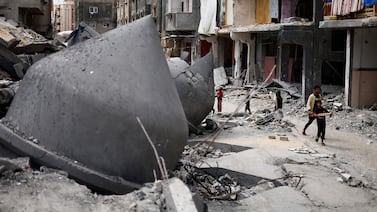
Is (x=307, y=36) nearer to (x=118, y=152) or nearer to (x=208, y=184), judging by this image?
(x=208, y=184)

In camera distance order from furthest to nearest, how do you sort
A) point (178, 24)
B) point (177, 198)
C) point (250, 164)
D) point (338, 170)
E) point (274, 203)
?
point (178, 24)
point (250, 164)
point (338, 170)
point (274, 203)
point (177, 198)

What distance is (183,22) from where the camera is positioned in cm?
3481

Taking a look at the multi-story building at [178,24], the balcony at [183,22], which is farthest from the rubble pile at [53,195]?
the balcony at [183,22]

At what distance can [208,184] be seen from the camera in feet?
25.9

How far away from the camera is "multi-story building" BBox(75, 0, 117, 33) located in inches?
2190

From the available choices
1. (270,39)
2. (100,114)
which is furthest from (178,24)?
(100,114)

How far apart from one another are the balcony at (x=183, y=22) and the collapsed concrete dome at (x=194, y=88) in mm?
22003

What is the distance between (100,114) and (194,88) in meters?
6.69

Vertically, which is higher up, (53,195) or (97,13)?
(97,13)

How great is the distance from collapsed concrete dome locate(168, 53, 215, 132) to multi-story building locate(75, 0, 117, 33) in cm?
4393

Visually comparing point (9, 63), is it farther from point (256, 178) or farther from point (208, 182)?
point (256, 178)

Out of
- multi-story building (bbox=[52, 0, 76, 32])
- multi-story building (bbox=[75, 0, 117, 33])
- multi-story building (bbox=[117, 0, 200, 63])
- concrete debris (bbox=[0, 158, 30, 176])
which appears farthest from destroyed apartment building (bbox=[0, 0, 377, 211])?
multi-story building (bbox=[52, 0, 76, 32])

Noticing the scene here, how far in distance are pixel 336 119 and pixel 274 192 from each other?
8.19 meters

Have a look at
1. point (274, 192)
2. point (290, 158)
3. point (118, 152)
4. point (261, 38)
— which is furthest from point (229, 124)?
point (261, 38)
